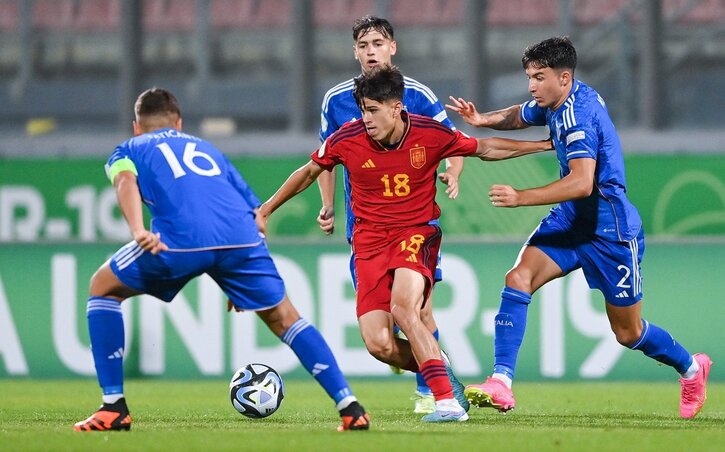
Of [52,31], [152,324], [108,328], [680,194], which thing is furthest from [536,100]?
[52,31]

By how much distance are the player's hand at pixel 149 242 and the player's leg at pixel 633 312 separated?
2.32 metres

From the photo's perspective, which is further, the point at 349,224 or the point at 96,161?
the point at 96,161

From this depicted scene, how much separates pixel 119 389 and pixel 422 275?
1547mm

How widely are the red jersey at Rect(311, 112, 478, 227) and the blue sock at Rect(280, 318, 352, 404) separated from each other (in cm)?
80

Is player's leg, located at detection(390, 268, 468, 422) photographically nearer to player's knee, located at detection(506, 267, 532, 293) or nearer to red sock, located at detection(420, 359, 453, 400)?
red sock, located at detection(420, 359, 453, 400)

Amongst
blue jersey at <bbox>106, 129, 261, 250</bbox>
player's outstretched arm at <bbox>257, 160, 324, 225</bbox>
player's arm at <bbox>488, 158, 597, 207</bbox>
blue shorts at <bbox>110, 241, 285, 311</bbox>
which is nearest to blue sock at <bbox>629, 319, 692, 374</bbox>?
player's arm at <bbox>488, 158, 597, 207</bbox>

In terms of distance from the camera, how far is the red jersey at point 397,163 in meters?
6.36

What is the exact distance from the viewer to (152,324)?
10047 mm

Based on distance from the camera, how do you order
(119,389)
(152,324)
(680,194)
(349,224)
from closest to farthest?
(119,389) < (349,224) < (152,324) < (680,194)

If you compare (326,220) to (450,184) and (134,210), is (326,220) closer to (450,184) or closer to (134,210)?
(450,184)

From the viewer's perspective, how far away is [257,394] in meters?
6.75

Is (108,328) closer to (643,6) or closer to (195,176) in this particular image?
(195,176)

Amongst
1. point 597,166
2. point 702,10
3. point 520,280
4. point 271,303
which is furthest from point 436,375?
point 702,10

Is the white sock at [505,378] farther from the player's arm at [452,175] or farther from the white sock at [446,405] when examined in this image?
the player's arm at [452,175]
